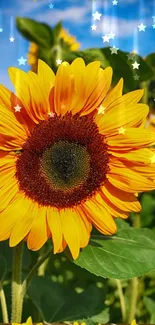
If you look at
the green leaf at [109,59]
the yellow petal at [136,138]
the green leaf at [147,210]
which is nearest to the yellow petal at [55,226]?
the yellow petal at [136,138]

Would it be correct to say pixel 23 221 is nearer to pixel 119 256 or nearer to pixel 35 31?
pixel 119 256

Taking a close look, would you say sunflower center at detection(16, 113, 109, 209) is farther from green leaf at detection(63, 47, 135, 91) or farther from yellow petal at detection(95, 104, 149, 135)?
green leaf at detection(63, 47, 135, 91)

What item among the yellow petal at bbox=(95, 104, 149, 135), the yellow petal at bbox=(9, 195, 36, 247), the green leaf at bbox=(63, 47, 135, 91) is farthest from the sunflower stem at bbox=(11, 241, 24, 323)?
the green leaf at bbox=(63, 47, 135, 91)

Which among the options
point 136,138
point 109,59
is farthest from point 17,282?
point 109,59

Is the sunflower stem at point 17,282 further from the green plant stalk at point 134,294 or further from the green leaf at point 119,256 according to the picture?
the green plant stalk at point 134,294

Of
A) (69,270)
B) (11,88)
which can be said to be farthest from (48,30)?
(69,270)

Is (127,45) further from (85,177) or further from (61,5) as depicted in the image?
(85,177)
